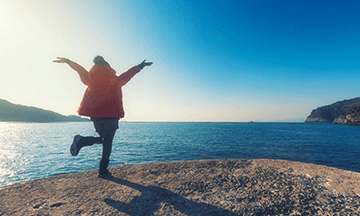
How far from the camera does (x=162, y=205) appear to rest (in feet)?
8.18

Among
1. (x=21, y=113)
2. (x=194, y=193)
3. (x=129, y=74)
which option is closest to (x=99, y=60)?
(x=129, y=74)

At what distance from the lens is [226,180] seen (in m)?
3.42

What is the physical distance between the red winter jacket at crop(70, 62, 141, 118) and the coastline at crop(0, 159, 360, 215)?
1697 millimetres

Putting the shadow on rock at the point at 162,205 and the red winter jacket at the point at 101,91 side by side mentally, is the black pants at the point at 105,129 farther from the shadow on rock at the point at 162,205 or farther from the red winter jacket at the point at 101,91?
the shadow on rock at the point at 162,205

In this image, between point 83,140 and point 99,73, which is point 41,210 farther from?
point 99,73

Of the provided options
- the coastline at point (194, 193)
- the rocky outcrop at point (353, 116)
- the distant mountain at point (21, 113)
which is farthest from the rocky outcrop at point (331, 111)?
the distant mountain at point (21, 113)

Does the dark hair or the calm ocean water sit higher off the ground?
the dark hair

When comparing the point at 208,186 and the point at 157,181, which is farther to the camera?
the point at 157,181

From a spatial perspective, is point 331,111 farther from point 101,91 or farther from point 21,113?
point 21,113

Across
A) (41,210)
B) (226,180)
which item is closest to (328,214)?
(226,180)

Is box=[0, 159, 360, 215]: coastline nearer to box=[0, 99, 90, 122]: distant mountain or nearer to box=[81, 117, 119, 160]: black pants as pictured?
box=[81, 117, 119, 160]: black pants

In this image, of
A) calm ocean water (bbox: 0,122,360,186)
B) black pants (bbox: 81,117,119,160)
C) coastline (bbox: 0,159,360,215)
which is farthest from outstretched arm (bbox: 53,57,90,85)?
calm ocean water (bbox: 0,122,360,186)

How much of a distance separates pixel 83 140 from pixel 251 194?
3882mm

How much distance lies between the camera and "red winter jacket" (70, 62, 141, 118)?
3.65 metres
